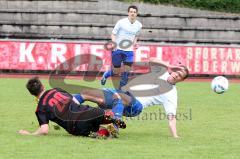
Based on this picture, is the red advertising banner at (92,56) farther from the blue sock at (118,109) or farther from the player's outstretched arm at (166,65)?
the blue sock at (118,109)

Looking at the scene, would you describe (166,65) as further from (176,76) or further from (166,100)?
(166,100)

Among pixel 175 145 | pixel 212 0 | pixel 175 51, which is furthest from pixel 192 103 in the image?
pixel 212 0

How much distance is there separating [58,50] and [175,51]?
15.6ft

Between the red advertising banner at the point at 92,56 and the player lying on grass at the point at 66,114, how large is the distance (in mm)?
15538

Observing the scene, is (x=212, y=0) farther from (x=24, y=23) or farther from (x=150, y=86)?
(x=150, y=86)

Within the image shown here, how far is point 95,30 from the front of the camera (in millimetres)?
31188

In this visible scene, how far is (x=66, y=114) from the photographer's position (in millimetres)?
11367

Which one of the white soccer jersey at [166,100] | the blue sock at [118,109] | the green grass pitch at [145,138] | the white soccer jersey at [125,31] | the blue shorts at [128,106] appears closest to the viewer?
the green grass pitch at [145,138]

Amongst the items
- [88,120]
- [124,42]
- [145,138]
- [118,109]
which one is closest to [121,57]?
[124,42]

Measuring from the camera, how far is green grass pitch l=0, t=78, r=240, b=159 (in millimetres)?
9978

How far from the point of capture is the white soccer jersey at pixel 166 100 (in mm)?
12273

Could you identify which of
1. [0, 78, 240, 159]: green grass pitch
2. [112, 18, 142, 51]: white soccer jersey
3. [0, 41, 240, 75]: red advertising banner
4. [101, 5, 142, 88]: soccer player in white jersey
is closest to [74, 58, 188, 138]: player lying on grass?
[0, 78, 240, 159]: green grass pitch

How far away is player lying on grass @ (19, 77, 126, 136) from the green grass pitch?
0.65ft

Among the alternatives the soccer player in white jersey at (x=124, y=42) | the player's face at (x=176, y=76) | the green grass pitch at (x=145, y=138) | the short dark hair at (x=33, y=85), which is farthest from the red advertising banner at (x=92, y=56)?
the short dark hair at (x=33, y=85)
